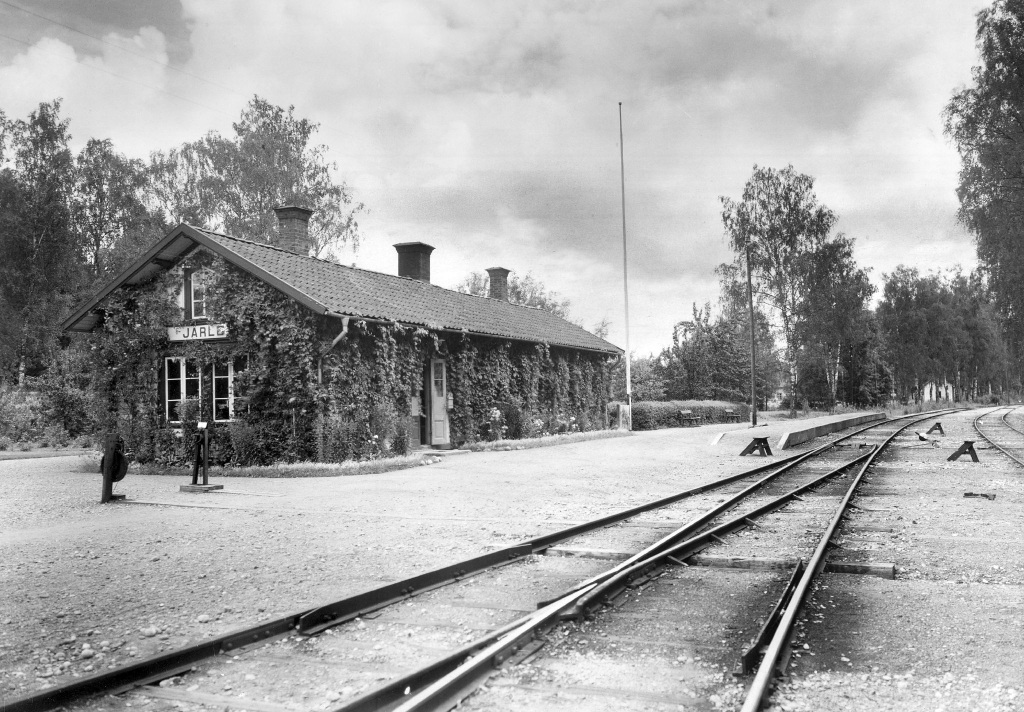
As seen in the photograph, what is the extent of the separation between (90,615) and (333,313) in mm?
10998

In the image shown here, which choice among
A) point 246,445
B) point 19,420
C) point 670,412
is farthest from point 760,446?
point 19,420

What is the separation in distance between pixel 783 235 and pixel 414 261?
26109mm

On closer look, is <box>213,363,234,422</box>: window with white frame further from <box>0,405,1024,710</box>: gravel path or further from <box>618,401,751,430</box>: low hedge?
<box>618,401,751,430</box>: low hedge

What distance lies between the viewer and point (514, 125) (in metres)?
15.7

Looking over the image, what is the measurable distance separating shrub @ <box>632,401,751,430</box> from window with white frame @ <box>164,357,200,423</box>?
71.1 feet

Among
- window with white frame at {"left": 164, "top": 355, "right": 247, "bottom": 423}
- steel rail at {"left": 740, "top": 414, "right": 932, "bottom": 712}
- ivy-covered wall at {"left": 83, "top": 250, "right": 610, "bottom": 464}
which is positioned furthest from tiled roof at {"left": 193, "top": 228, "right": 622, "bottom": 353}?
steel rail at {"left": 740, "top": 414, "right": 932, "bottom": 712}

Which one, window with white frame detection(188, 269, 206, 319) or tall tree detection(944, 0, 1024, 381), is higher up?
tall tree detection(944, 0, 1024, 381)

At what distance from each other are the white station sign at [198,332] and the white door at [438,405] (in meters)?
5.35

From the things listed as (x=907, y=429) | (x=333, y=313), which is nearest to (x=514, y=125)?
(x=333, y=313)

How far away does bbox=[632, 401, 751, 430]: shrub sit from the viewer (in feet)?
118

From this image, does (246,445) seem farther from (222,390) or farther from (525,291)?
(525,291)

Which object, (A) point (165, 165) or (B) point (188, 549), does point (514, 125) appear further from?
(A) point (165, 165)

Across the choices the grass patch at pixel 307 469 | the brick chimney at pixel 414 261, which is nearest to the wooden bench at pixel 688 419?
the brick chimney at pixel 414 261

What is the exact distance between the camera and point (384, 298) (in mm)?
20250
